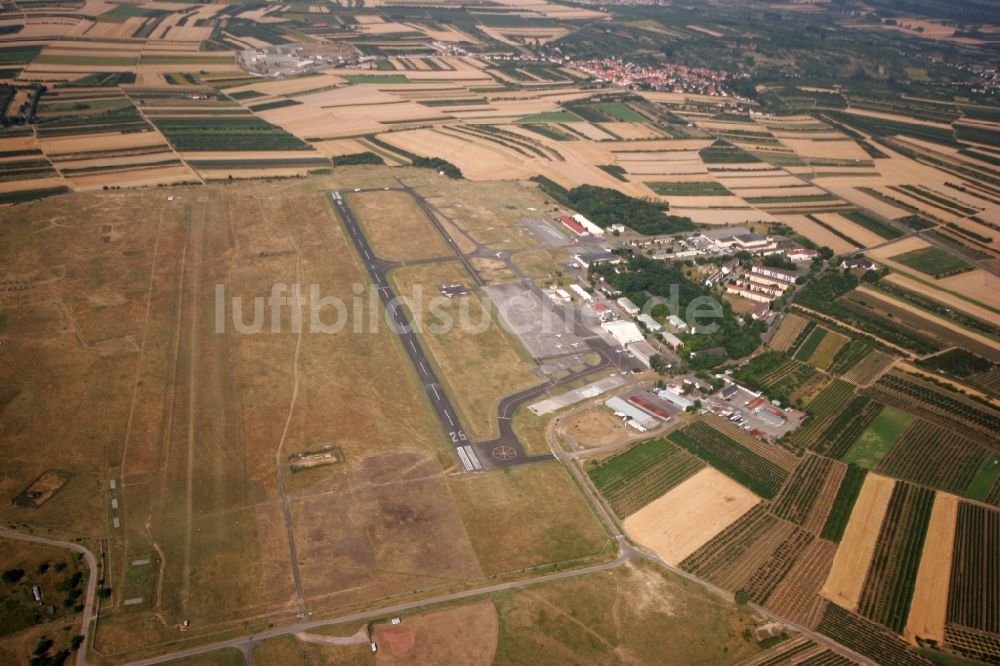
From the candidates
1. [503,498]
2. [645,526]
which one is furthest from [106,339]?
[645,526]

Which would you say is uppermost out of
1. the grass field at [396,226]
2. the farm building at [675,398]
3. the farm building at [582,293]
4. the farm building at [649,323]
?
the grass field at [396,226]

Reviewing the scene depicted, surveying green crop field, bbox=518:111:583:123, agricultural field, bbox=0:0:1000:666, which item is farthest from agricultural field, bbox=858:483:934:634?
green crop field, bbox=518:111:583:123

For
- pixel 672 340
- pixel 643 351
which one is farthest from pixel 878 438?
pixel 643 351

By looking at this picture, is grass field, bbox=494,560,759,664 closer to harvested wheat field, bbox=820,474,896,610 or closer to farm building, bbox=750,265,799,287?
harvested wheat field, bbox=820,474,896,610

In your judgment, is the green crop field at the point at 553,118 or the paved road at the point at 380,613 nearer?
the paved road at the point at 380,613

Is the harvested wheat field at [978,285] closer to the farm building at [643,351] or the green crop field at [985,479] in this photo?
the green crop field at [985,479]

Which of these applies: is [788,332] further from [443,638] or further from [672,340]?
[443,638]

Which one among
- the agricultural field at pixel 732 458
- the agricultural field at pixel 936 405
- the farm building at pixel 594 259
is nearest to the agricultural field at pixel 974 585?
the agricultural field at pixel 936 405
